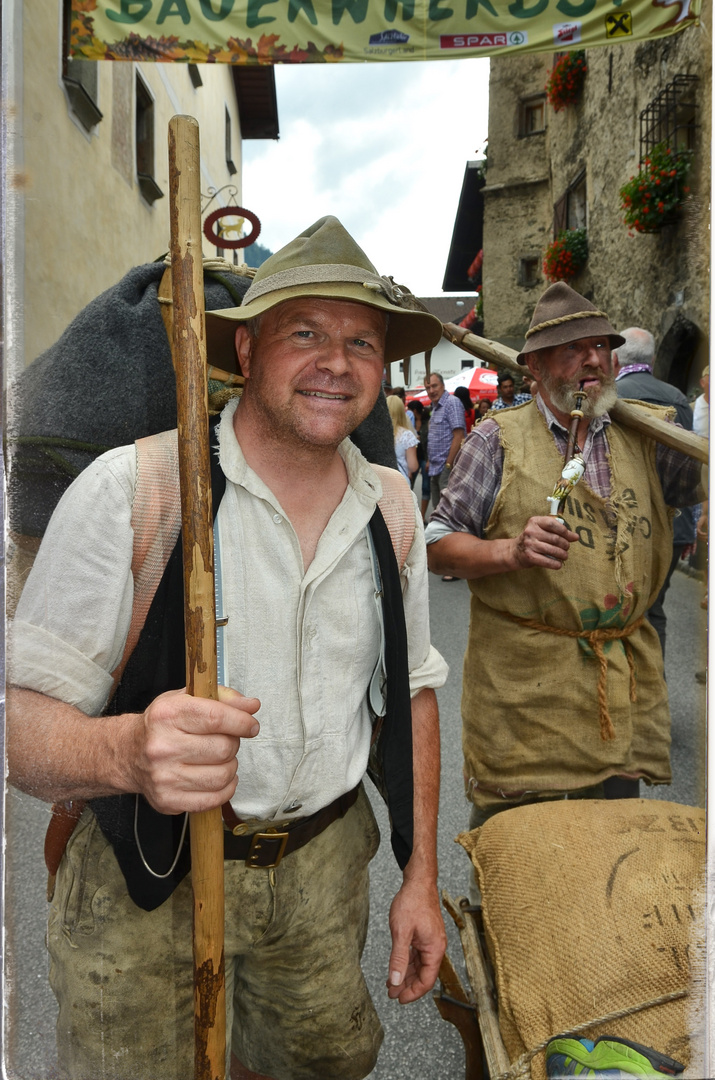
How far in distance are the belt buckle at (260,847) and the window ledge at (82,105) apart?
1.18m

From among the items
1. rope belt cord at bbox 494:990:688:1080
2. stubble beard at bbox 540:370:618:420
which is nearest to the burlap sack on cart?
rope belt cord at bbox 494:990:688:1080

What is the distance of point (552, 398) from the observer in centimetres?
189

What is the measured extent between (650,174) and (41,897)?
1660 millimetres

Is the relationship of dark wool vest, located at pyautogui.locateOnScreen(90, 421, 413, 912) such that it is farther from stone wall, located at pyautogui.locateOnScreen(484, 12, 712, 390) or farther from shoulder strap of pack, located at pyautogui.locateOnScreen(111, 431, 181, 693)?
stone wall, located at pyautogui.locateOnScreen(484, 12, 712, 390)

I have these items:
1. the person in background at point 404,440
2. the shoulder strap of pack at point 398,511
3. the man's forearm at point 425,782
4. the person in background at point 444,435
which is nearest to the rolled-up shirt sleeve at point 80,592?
the shoulder strap of pack at point 398,511

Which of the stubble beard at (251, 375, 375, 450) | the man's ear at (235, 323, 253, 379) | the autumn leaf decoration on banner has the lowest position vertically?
the stubble beard at (251, 375, 375, 450)

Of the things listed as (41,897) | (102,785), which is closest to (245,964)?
(41,897)

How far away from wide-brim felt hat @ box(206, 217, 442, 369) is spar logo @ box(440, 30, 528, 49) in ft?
1.27

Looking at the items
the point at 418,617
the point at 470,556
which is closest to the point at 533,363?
the point at 470,556

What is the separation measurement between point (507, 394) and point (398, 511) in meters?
1.46

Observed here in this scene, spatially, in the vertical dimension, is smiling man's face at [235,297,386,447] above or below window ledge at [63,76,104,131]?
below

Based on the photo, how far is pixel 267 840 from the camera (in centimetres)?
116

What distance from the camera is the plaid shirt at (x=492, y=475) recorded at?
6.06 ft

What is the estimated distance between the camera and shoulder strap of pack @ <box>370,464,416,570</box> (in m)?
1.27
